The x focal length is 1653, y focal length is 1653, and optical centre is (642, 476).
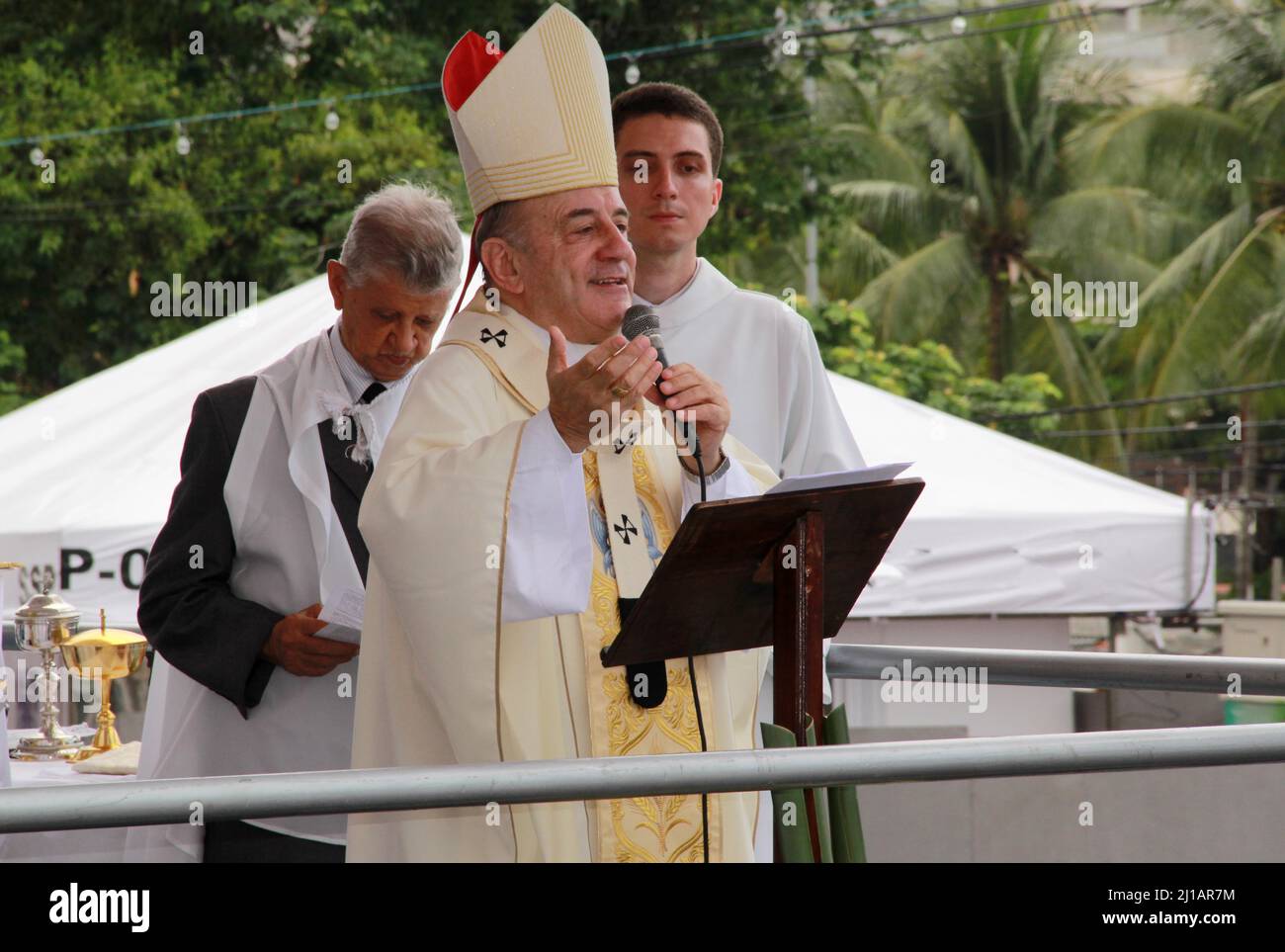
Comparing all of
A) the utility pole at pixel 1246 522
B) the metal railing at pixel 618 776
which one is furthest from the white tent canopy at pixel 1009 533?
the utility pole at pixel 1246 522

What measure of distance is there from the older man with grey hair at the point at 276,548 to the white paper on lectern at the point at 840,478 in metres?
1.18

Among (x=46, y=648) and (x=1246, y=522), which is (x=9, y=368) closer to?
(x=46, y=648)

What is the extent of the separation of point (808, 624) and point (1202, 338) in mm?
21756

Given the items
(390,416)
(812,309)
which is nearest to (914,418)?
(390,416)

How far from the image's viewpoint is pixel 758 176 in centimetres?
1455

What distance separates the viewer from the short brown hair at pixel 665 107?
352 cm

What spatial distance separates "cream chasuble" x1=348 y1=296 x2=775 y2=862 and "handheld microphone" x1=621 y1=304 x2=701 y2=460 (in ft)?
0.62

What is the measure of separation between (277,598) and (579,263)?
101cm

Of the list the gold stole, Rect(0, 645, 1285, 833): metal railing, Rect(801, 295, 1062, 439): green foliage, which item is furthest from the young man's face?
Rect(801, 295, 1062, 439): green foliage

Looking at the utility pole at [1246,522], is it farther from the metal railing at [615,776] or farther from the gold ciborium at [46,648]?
the metal railing at [615,776]

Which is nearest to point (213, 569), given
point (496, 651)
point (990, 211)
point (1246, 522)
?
point (496, 651)

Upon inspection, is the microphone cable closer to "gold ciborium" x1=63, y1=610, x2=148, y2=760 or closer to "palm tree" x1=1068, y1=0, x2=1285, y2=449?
"gold ciborium" x1=63, y1=610, x2=148, y2=760

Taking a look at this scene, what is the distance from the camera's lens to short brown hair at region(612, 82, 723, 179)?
3.52m

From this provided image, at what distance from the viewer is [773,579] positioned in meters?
2.33
